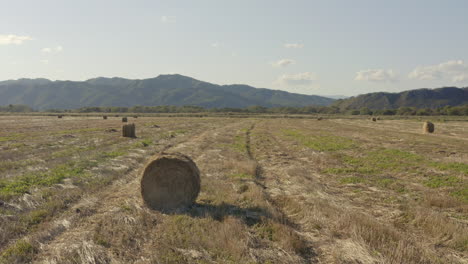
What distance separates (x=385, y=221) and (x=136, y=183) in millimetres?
10517

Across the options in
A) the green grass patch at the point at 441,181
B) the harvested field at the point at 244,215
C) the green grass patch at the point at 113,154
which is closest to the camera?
the harvested field at the point at 244,215

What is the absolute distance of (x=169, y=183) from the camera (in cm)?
1122

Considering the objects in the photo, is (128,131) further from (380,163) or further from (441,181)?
(441,181)

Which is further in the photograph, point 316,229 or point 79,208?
point 79,208

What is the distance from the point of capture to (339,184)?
14727mm

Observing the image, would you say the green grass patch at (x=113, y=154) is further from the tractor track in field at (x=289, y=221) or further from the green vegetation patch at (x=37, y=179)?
the tractor track in field at (x=289, y=221)

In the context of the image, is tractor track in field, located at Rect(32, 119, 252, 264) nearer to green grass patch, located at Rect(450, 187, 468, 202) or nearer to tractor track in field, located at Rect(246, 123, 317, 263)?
tractor track in field, located at Rect(246, 123, 317, 263)

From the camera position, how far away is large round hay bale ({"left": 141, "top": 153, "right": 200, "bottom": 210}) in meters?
11.1

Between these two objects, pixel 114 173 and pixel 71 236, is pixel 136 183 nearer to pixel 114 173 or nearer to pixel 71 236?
pixel 114 173

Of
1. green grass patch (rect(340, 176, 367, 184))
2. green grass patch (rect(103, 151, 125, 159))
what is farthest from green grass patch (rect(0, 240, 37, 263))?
green grass patch (rect(340, 176, 367, 184))

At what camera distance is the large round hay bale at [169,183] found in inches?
438

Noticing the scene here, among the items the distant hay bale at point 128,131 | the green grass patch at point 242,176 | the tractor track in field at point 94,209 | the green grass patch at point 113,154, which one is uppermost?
the distant hay bale at point 128,131

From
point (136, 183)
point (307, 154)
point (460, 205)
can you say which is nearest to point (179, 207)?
point (136, 183)

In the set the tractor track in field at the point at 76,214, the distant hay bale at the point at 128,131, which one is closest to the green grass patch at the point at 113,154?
the tractor track in field at the point at 76,214
